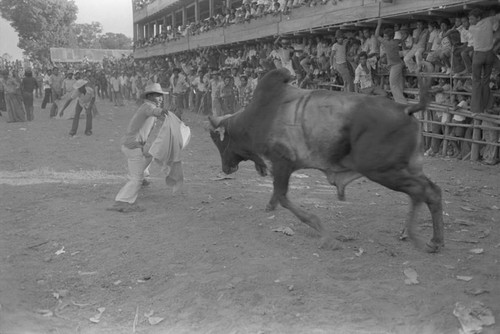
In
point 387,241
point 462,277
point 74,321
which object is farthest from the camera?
point 387,241

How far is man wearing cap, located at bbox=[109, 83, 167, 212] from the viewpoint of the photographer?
273 inches

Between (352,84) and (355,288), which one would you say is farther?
(352,84)

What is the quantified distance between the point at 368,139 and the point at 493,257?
155cm

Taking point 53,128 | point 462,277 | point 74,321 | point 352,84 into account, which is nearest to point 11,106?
point 53,128

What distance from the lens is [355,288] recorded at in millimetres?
4297

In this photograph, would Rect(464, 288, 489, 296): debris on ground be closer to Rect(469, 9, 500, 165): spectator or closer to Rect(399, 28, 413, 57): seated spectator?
Rect(469, 9, 500, 165): spectator

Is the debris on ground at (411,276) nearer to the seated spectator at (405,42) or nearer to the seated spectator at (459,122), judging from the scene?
the seated spectator at (459,122)

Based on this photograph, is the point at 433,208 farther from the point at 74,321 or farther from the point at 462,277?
the point at 74,321

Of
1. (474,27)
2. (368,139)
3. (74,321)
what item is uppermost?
(474,27)

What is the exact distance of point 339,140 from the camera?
16.7 ft

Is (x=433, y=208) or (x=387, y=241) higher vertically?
(x=433, y=208)

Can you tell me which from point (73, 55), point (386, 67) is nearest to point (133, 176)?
point (386, 67)

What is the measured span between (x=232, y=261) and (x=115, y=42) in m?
91.9

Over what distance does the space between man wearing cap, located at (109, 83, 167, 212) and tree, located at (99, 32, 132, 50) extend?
83257 mm
